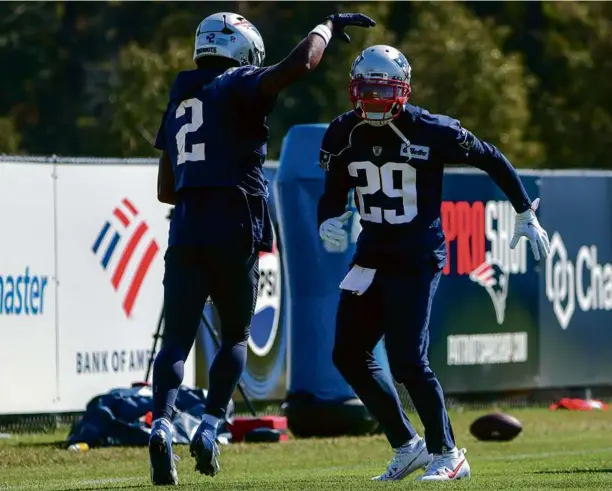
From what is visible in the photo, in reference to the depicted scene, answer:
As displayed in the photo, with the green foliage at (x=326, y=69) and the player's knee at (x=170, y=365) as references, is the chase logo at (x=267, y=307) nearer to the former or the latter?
the player's knee at (x=170, y=365)

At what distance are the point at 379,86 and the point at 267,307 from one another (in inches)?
275

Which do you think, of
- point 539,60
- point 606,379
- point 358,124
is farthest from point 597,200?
point 539,60

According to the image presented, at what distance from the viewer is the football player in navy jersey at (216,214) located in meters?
7.77

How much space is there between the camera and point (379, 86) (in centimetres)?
819

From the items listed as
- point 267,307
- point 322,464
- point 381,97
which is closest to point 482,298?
point 267,307

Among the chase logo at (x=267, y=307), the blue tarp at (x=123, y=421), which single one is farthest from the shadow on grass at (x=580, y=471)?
the chase logo at (x=267, y=307)

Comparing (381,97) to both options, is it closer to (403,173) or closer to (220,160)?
(403,173)

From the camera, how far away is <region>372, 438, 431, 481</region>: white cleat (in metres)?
8.33

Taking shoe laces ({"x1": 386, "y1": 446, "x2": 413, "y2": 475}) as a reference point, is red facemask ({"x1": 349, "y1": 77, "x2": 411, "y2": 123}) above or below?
above

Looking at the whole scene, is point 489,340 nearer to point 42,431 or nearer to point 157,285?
point 157,285

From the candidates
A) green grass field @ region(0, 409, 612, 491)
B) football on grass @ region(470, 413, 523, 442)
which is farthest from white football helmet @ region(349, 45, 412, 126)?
football on grass @ region(470, 413, 523, 442)

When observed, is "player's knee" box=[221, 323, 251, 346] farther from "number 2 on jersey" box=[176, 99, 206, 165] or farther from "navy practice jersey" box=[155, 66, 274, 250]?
"number 2 on jersey" box=[176, 99, 206, 165]

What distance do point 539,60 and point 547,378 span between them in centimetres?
3566

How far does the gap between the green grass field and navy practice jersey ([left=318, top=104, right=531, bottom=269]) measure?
1099 mm
